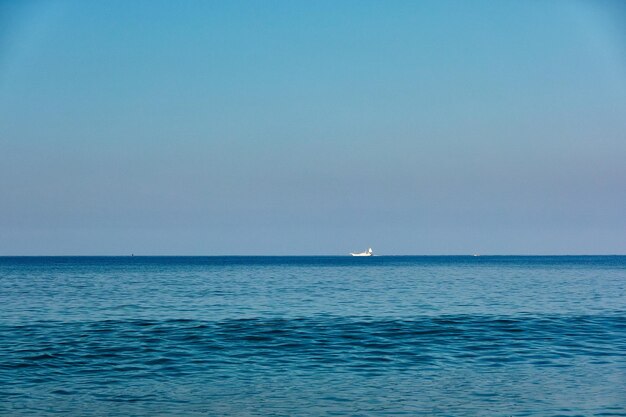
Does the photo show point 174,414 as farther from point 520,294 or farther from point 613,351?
point 520,294

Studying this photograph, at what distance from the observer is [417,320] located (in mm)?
37312

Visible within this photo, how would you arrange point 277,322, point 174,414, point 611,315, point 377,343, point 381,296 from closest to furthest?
1. point 174,414
2. point 377,343
3. point 277,322
4. point 611,315
5. point 381,296

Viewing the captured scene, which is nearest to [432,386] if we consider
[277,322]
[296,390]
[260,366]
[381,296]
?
[296,390]

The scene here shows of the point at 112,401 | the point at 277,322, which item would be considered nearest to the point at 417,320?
the point at 277,322

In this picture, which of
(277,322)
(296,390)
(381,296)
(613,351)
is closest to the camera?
(296,390)

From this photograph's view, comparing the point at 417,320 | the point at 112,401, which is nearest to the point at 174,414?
the point at 112,401

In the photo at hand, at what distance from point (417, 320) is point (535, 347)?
32.9 ft

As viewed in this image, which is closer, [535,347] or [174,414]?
[174,414]

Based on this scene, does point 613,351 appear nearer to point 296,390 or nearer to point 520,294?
point 296,390

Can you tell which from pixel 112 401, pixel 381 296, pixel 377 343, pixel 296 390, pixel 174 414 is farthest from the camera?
pixel 381 296

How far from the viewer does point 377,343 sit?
28766mm

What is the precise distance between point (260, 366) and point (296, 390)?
4.11 metres

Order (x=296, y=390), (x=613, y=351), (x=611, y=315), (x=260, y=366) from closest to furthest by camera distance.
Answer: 1. (x=296, y=390)
2. (x=260, y=366)
3. (x=613, y=351)
4. (x=611, y=315)

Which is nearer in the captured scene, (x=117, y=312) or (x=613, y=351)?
(x=613, y=351)
